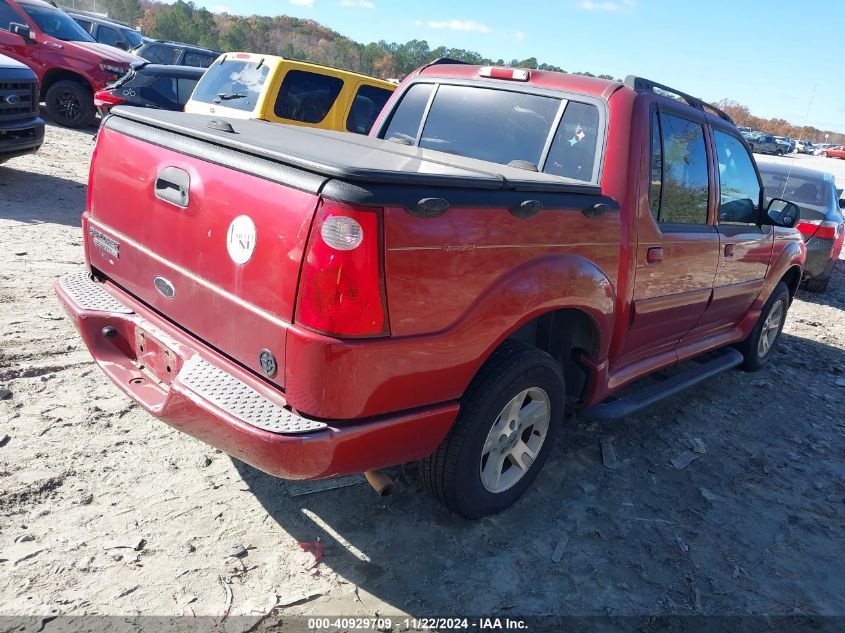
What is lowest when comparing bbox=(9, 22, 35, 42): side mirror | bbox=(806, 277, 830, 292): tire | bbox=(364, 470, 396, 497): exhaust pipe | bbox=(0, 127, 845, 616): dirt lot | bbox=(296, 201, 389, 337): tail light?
bbox=(0, 127, 845, 616): dirt lot

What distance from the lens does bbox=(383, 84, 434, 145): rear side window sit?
13.6ft

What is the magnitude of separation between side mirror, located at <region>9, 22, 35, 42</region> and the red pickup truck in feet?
33.5

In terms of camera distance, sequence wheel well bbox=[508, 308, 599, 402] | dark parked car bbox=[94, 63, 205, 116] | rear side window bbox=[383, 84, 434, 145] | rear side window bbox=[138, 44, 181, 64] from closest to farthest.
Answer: wheel well bbox=[508, 308, 599, 402]
rear side window bbox=[383, 84, 434, 145]
dark parked car bbox=[94, 63, 205, 116]
rear side window bbox=[138, 44, 181, 64]

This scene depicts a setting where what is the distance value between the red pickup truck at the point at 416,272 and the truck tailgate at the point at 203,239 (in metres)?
0.01

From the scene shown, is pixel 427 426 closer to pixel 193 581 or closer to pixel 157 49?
pixel 193 581

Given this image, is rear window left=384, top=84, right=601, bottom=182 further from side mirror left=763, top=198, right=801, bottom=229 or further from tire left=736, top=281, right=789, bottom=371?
tire left=736, top=281, right=789, bottom=371

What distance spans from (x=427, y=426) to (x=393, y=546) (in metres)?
0.68

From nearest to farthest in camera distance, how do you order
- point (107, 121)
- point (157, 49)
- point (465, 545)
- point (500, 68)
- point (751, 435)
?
1. point (465, 545)
2. point (107, 121)
3. point (500, 68)
4. point (751, 435)
5. point (157, 49)

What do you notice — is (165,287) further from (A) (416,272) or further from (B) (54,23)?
(B) (54,23)

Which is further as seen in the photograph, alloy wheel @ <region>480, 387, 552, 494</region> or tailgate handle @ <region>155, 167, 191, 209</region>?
alloy wheel @ <region>480, 387, 552, 494</region>

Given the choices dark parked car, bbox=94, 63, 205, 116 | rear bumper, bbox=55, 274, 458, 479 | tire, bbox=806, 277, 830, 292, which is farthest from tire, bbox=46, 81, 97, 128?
tire, bbox=806, 277, 830, 292

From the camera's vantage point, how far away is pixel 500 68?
151 inches

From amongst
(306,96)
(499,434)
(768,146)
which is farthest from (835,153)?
(499,434)

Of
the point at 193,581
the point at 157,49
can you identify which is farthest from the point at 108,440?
the point at 157,49
